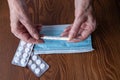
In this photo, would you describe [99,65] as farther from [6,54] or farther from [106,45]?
[6,54]

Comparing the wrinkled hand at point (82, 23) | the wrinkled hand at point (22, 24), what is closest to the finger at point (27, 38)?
the wrinkled hand at point (22, 24)

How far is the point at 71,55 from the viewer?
0.80 m

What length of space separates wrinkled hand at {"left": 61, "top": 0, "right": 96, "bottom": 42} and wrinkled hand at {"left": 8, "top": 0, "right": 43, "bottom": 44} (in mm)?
118

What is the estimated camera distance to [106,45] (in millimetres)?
815

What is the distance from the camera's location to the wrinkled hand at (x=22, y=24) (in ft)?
2.50

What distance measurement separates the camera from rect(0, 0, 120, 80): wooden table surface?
2.52ft

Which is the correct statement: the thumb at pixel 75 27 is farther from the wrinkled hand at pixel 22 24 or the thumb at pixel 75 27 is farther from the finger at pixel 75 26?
the wrinkled hand at pixel 22 24

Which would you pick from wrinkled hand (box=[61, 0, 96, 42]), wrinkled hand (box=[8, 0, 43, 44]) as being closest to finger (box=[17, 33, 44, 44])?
wrinkled hand (box=[8, 0, 43, 44])

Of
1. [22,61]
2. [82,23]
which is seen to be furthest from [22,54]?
[82,23]

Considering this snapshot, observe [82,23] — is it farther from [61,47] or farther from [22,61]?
[22,61]

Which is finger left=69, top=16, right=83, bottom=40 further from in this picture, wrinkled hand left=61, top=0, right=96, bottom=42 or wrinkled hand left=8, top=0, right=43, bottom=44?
wrinkled hand left=8, top=0, right=43, bottom=44

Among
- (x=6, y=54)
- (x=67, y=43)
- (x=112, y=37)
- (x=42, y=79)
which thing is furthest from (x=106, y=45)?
(x=6, y=54)

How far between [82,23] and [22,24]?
8.6 inches

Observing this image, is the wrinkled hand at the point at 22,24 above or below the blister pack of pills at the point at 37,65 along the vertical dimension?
above
